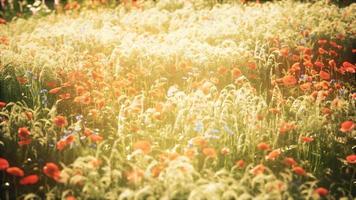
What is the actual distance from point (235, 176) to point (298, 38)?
11.5 ft

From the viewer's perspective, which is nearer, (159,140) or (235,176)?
(235,176)

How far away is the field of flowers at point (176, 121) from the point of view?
2.69m

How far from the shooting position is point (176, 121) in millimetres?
3381

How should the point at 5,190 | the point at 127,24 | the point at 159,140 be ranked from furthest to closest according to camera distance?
the point at 127,24 < the point at 159,140 < the point at 5,190

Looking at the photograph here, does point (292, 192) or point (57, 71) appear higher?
point (57, 71)

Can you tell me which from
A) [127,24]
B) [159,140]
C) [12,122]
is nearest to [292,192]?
[159,140]

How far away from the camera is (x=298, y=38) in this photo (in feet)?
19.3

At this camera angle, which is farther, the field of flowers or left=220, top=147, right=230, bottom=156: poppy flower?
left=220, top=147, right=230, bottom=156: poppy flower

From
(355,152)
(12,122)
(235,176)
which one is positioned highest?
(12,122)

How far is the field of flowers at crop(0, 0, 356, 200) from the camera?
269 centimetres

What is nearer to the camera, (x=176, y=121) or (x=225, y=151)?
(x=225, y=151)

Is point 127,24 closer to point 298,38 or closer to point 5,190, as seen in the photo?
point 298,38

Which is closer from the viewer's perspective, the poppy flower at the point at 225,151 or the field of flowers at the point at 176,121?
the field of flowers at the point at 176,121

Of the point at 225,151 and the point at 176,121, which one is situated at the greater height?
the point at 176,121
